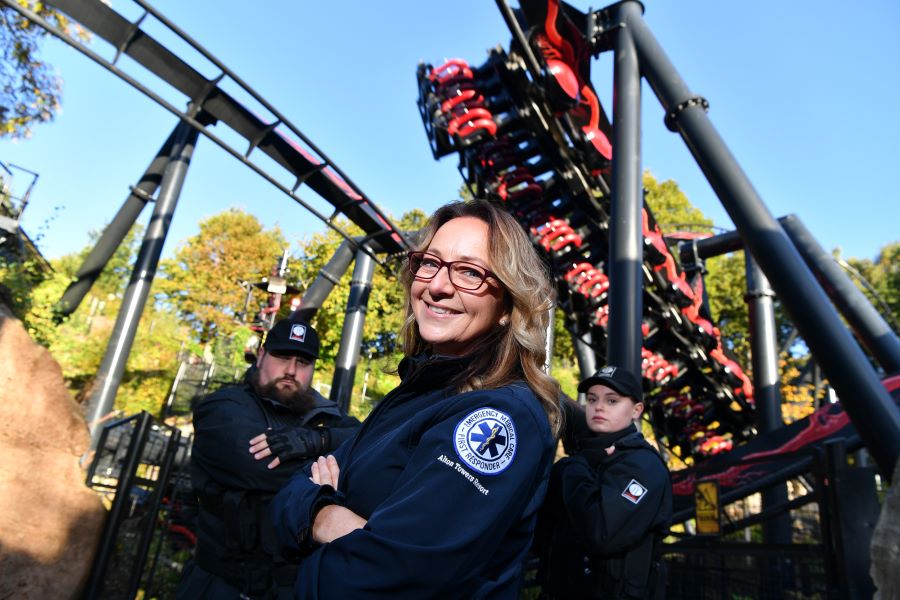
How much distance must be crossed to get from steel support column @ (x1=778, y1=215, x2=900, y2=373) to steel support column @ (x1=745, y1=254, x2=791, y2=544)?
0.86 meters

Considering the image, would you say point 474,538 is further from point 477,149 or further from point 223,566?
point 477,149

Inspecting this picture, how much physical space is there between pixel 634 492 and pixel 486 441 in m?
1.66

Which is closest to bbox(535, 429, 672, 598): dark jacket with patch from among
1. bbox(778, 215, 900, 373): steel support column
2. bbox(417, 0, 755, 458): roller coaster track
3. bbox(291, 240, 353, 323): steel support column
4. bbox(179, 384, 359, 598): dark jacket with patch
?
bbox(179, 384, 359, 598): dark jacket with patch

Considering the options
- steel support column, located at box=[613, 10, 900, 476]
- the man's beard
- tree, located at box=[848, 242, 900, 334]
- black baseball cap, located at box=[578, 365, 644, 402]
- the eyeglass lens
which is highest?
tree, located at box=[848, 242, 900, 334]

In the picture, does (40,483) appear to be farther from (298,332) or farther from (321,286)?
(321,286)

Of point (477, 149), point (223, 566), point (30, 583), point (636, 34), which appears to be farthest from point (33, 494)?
point (636, 34)

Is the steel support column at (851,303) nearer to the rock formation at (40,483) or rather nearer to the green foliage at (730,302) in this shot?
the rock formation at (40,483)

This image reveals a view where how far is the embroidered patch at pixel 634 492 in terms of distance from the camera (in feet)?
8.16

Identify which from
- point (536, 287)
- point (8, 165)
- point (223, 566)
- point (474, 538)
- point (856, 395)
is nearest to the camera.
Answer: point (474, 538)

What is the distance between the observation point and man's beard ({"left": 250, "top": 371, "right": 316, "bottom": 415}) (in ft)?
10.5

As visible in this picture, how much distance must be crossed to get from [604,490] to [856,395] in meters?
2.67

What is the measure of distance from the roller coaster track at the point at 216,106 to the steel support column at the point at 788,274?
3.27 m

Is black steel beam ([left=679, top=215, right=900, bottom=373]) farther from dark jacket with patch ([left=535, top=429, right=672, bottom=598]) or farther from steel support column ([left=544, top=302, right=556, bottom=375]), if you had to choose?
dark jacket with patch ([left=535, top=429, right=672, bottom=598])

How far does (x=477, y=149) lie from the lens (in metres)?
8.41
